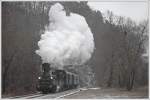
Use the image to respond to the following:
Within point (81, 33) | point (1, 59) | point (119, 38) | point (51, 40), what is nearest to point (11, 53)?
point (1, 59)

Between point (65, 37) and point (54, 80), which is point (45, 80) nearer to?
point (54, 80)

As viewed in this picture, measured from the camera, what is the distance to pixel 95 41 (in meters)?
A: 12.6

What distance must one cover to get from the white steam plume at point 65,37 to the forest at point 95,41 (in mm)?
133

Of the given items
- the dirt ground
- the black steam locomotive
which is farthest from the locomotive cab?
the dirt ground

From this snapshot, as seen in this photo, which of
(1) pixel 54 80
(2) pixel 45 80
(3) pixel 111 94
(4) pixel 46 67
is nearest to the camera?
(3) pixel 111 94

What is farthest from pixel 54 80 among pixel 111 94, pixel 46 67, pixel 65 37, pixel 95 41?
pixel 111 94

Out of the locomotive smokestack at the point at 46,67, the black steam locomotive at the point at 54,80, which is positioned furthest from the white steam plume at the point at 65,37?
the black steam locomotive at the point at 54,80

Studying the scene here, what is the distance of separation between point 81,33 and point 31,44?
1.38m

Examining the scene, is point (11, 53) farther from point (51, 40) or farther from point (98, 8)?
point (98, 8)

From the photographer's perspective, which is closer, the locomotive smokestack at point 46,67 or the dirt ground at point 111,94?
the dirt ground at point 111,94

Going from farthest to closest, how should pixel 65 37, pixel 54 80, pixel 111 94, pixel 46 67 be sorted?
1. pixel 54 80
2. pixel 46 67
3. pixel 65 37
4. pixel 111 94

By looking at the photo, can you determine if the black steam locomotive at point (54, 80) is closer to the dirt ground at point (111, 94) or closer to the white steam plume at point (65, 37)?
the white steam plume at point (65, 37)

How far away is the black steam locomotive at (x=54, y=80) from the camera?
45.1 ft

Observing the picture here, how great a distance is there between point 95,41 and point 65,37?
80 centimetres
